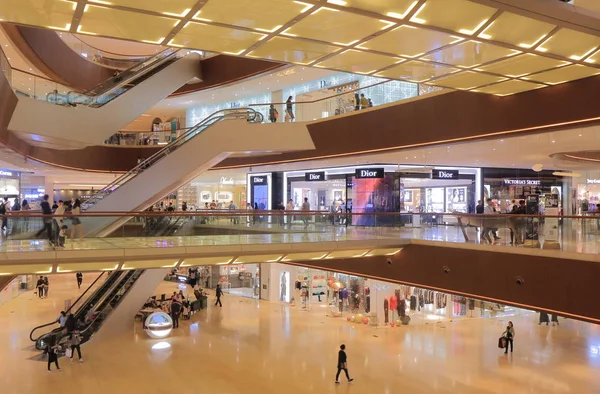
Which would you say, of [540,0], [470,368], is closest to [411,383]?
[470,368]

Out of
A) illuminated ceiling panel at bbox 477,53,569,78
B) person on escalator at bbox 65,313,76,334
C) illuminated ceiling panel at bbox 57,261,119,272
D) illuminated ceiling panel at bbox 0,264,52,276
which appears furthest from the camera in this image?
person on escalator at bbox 65,313,76,334

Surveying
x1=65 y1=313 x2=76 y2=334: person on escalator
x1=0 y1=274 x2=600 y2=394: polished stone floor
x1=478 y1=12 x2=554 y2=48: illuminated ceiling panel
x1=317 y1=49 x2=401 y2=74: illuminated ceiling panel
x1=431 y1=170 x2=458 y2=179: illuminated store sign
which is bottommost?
x1=0 y1=274 x2=600 y2=394: polished stone floor

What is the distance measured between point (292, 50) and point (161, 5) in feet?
9.96

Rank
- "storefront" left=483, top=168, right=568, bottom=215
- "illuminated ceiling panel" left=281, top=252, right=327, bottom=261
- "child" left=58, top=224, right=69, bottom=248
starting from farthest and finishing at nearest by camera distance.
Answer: "storefront" left=483, top=168, right=568, bottom=215 → "illuminated ceiling panel" left=281, top=252, right=327, bottom=261 → "child" left=58, top=224, right=69, bottom=248

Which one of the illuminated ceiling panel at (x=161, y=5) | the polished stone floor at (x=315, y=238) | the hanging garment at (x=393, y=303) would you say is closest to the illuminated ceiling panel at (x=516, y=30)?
the polished stone floor at (x=315, y=238)

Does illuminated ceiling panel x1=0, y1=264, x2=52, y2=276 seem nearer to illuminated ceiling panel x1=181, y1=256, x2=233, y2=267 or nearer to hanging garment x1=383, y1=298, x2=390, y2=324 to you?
illuminated ceiling panel x1=181, y1=256, x2=233, y2=267

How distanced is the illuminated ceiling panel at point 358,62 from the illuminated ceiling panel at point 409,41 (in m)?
0.44

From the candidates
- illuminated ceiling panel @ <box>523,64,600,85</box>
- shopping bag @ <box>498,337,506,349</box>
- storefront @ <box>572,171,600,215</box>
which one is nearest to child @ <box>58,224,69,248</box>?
illuminated ceiling panel @ <box>523,64,600,85</box>

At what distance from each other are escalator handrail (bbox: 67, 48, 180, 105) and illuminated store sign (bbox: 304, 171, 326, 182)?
28.8ft

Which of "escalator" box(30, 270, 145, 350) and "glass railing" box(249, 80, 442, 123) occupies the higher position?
"glass railing" box(249, 80, 442, 123)

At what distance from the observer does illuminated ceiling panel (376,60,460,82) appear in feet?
33.9

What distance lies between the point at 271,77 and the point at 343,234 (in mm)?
11499

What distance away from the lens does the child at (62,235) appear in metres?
11.4

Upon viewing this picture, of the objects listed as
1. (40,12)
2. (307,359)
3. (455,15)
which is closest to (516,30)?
(455,15)
